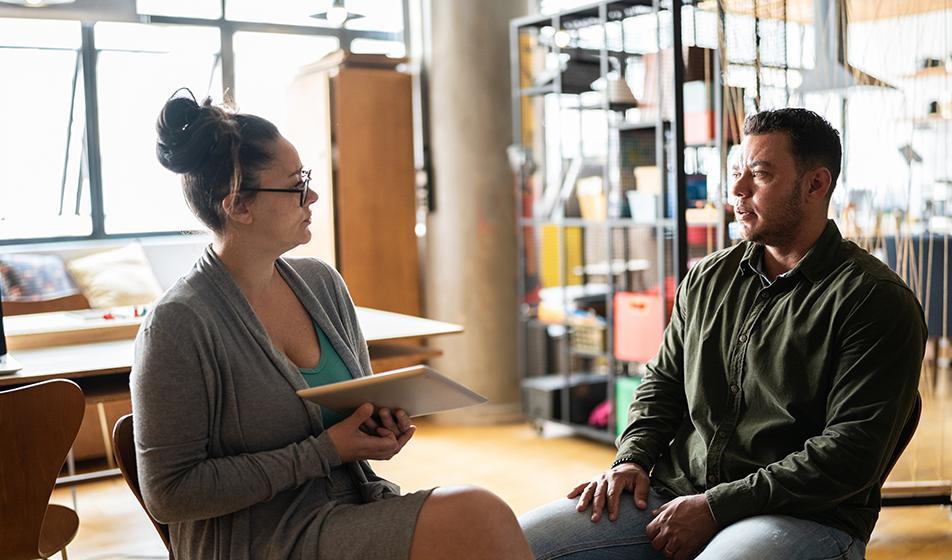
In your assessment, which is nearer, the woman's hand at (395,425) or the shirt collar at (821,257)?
the woman's hand at (395,425)

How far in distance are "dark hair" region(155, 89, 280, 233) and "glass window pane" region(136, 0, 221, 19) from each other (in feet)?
15.4

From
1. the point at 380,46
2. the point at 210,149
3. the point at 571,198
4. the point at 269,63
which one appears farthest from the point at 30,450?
the point at 380,46

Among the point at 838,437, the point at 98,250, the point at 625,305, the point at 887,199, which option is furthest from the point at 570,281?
the point at 838,437

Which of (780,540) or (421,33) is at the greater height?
(421,33)

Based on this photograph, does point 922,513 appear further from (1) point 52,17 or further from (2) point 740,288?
(1) point 52,17

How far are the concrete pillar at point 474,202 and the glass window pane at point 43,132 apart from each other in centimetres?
223

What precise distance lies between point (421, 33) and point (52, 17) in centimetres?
221

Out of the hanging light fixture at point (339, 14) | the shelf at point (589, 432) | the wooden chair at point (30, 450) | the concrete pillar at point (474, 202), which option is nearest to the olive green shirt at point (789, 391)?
the wooden chair at point (30, 450)

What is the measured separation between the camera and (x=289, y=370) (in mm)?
1847

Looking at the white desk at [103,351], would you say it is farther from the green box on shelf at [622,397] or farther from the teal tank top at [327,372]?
the green box on shelf at [622,397]

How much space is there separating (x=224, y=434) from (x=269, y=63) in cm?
515

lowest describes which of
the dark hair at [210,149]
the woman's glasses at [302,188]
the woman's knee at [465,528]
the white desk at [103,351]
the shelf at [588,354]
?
the shelf at [588,354]

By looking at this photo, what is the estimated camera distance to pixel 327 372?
1982mm

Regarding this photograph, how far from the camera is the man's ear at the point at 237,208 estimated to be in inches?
74.7
